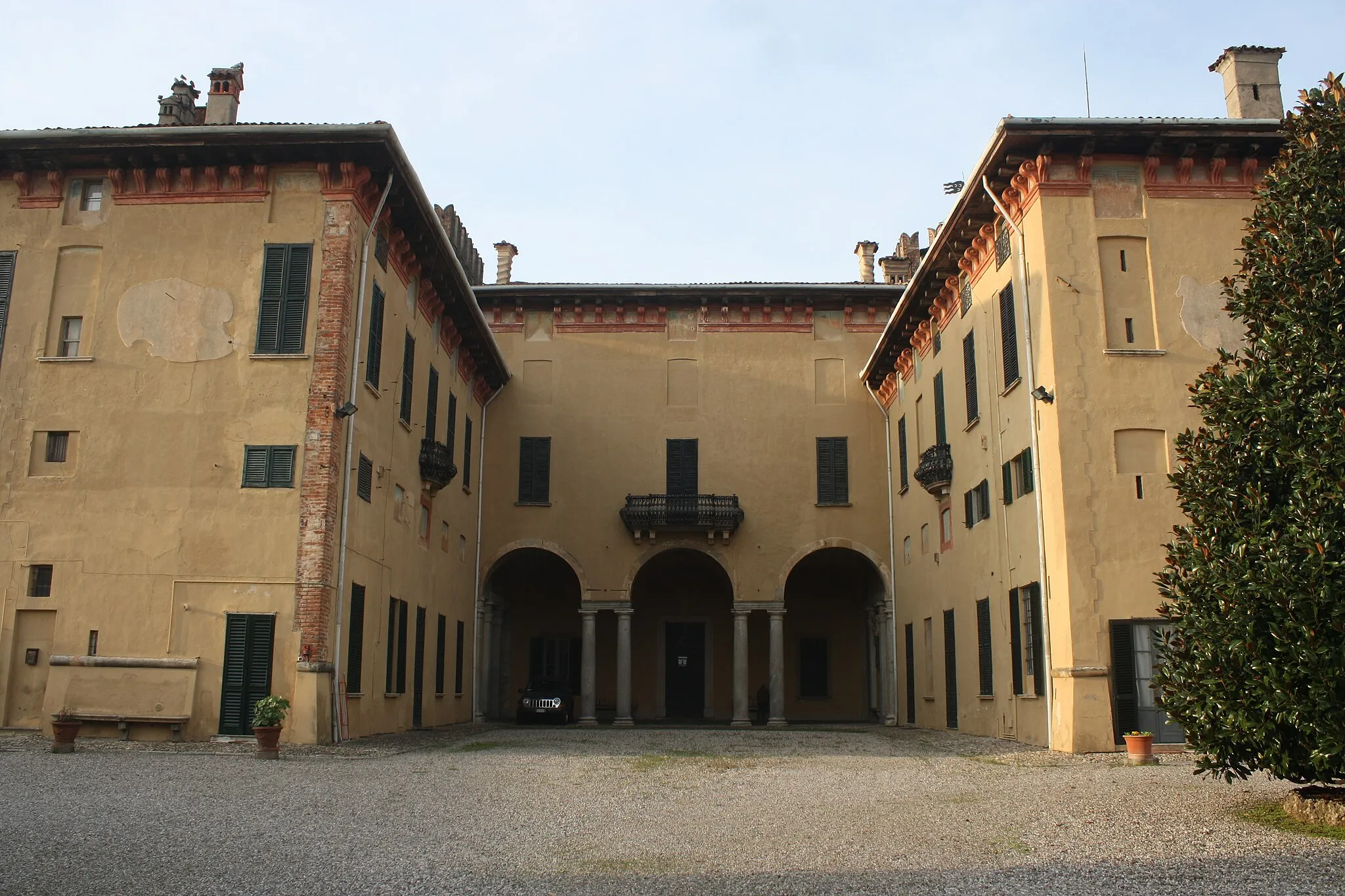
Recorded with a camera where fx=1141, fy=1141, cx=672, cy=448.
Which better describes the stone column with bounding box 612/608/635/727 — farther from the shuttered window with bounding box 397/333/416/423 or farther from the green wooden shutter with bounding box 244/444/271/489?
the green wooden shutter with bounding box 244/444/271/489

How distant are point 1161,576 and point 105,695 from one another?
15881mm

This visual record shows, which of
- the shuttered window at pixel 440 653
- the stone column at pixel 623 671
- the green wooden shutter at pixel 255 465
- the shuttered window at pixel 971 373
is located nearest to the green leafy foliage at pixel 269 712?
the green wooden shutter at pixel 255 465

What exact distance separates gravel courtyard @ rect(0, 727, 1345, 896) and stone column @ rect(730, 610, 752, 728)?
14509mm

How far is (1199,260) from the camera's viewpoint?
19297mm

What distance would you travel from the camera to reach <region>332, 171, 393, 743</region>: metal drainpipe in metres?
18.8

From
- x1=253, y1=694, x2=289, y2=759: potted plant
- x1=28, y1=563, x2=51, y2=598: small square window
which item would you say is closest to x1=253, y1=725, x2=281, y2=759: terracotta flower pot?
x1=253, y1=694, x2=289, y2=759: potted plant

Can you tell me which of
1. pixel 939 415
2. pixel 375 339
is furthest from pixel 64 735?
pixel 939 415

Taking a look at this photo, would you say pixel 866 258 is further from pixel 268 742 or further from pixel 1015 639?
pixel 268 742

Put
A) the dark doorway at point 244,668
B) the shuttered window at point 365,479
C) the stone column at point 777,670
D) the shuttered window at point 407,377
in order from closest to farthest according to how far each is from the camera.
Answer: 1. the dark doorway at point 244,668
2. the shuttered window at point 365,479
3. the shuttered window at point 407,377
4. the stone column at point 777,670

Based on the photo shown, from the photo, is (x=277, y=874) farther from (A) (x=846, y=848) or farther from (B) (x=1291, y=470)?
(B) (x=1291, y=470)

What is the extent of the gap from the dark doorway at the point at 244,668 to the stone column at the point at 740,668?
15.6 meters

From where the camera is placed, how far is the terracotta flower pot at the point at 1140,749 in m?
15.7

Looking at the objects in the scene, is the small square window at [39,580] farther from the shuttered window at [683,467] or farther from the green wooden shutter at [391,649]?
the shuttered window at [683,467]

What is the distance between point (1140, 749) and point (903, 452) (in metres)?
15.3
